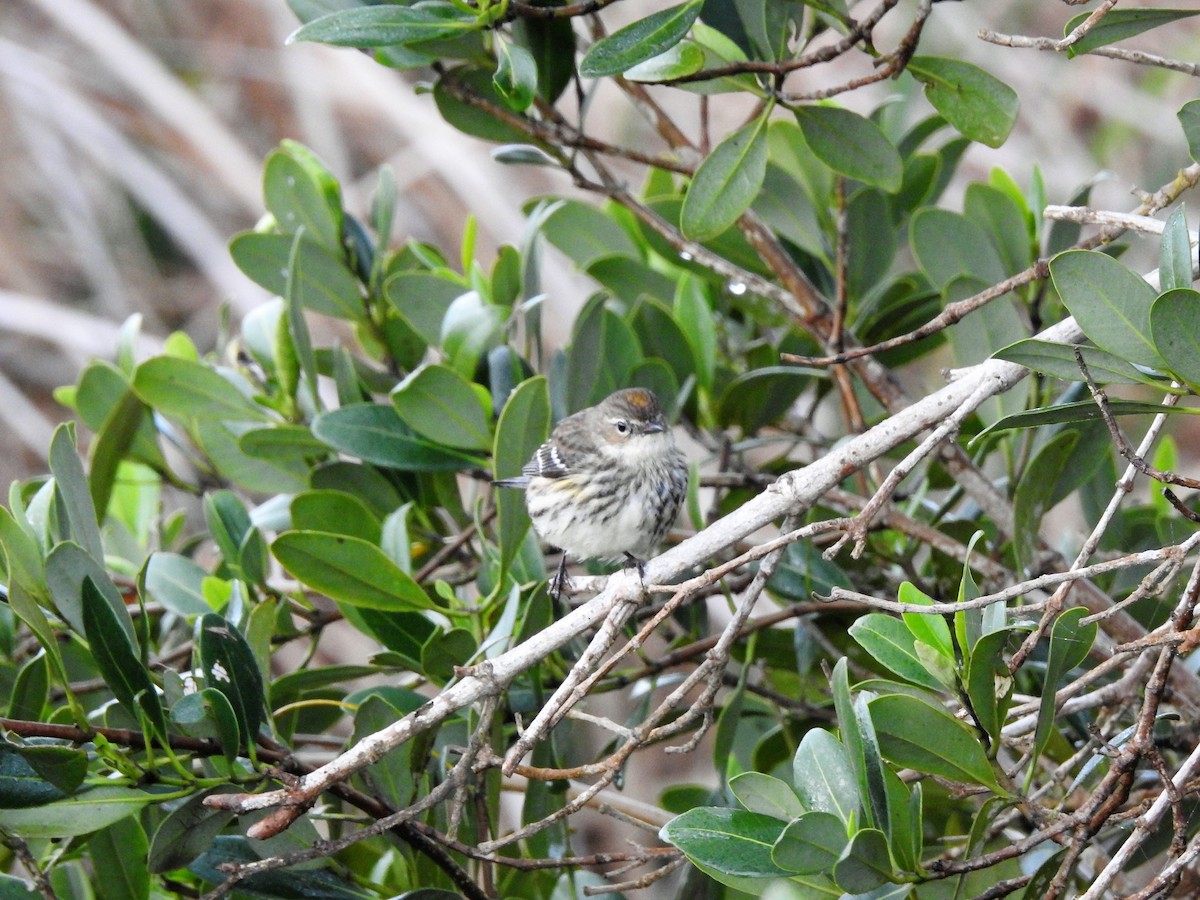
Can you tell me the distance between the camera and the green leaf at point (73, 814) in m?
1.73

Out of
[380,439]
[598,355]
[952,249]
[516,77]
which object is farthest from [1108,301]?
[380,439]

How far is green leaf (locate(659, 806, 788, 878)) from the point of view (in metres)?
1.56

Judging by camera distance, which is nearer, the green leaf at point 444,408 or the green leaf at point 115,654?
the green leaf at point 115,654

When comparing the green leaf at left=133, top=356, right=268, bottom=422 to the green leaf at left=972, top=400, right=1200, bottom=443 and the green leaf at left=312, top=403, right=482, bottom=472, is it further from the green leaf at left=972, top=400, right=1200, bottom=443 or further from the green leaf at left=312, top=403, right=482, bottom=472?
the green leaf at left=972, top=400, right=1200, bottom=443

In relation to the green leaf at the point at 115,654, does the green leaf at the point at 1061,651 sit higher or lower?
lower

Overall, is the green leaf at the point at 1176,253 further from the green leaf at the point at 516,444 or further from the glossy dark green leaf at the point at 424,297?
the glossy dark green leaf at the point at 424,297

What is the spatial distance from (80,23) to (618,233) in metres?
4.74

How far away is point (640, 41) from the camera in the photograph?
188 centimetres

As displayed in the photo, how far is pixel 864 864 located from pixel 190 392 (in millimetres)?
1783

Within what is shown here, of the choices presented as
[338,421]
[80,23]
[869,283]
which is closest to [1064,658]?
[869,283]

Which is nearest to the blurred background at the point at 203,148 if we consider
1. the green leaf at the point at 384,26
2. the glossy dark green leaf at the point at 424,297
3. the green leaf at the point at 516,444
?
the glossy dark green leaf at the point at 424,297

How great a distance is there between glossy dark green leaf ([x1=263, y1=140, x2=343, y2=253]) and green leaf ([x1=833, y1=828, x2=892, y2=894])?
71.0 inches

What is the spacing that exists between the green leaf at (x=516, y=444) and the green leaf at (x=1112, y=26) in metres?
1.03

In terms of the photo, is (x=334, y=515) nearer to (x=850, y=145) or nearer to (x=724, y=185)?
(x=724, y=185)
